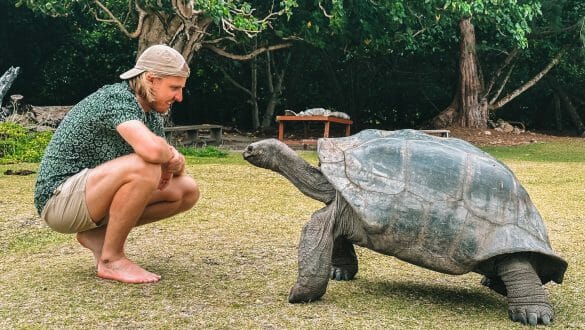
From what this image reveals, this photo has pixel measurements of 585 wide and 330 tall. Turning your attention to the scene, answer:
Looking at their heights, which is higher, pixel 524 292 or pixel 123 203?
pixel 123 203

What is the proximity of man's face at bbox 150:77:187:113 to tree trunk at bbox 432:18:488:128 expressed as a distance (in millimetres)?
11871

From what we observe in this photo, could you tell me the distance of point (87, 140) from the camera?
3617mm

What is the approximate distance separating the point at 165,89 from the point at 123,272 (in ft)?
2.87

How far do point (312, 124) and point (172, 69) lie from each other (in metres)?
12.7

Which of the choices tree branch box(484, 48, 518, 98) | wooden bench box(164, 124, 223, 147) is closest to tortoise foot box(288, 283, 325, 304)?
wooden bench box(164, 124, 223, 147)

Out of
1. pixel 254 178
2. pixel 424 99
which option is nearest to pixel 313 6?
pixel 424 99

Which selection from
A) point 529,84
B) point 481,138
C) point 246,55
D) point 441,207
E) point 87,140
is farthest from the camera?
point 529,84

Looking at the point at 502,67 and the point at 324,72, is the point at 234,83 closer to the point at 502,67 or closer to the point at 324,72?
the point at 324,72

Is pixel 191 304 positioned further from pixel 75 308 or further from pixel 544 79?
pixel 544 79

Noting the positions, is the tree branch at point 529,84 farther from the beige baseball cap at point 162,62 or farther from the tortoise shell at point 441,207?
the beige baseball cap at point 162,62

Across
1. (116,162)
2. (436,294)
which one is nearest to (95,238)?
(116,162)

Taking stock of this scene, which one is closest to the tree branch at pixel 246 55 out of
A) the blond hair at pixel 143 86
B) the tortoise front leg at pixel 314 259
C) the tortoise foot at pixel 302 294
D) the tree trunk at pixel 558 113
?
the tree trunk at pixel 558 113

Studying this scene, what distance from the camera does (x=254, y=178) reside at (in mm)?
7848

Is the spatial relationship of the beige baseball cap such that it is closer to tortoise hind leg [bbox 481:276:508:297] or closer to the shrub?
tortoise hind leg [bbox 481:276:508:297]
